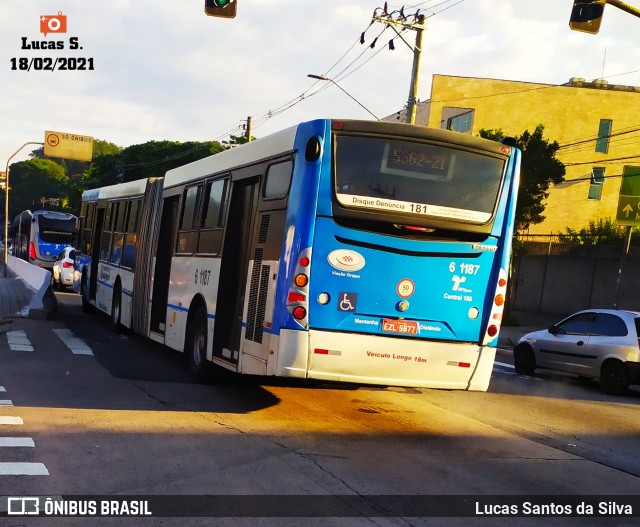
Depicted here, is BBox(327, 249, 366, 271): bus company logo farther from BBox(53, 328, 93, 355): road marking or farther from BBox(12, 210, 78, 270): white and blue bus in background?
BBox(12, 210, 78, 270): white and blue bus in background

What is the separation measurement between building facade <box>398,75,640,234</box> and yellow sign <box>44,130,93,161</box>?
25.1m

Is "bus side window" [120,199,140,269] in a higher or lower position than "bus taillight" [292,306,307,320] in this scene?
higher

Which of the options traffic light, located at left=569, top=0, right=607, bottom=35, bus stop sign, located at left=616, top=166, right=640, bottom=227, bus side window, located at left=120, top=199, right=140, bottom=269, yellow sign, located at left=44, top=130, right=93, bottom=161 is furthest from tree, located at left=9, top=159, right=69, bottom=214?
traffic light, located at left=569, top=0, right=607, bottom=35

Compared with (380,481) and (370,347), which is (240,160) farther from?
(380,481)

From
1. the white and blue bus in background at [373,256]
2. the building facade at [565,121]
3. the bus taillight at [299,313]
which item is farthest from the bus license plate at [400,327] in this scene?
the building facade at [565,121]

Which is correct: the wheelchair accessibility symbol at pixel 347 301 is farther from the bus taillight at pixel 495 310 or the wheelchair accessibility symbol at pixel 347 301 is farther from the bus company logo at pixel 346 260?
the bus taillight at pixel 495 310

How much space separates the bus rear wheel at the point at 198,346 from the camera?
10.5m

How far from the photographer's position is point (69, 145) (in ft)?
181

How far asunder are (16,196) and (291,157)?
146 metres

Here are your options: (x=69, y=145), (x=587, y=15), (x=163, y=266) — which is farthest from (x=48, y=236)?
(x=587, y=15)

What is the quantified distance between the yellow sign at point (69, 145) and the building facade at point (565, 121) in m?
25.1

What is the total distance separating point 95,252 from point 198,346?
952cm

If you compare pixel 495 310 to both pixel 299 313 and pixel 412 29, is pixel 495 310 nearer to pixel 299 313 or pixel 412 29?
pixel 299 313

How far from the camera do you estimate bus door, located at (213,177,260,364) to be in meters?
9.30
